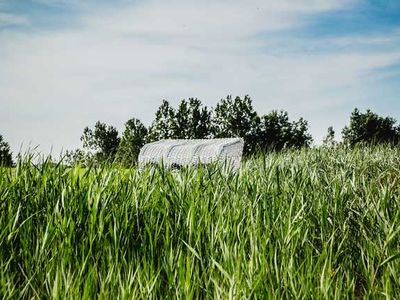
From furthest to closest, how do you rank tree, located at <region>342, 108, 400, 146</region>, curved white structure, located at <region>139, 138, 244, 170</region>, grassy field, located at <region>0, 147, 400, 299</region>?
tree, located at <region>342, 108, 400, 146</region>, curved white structure, located at <region>139, 138, 244, 170</region>, grassy field, located at <region>0, 147, 400, 299</region>

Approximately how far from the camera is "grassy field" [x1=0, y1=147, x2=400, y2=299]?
107 inches

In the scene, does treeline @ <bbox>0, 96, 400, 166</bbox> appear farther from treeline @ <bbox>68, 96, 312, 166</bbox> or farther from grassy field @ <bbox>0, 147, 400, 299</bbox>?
grassy field @ <bbox>0, 147, 400, 299</bbox>

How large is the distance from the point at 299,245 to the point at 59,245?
5.77ft

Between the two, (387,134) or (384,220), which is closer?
(384,220)

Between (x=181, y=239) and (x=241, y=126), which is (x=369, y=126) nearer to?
(x=241, y=126)

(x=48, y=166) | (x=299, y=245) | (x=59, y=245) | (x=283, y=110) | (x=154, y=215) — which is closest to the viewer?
(x=59, y=245)

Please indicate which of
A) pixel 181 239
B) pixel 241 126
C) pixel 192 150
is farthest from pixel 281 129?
pixel 181 239

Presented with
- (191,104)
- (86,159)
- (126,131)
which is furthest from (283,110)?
(86,159)

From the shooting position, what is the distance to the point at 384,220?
3.46 meters

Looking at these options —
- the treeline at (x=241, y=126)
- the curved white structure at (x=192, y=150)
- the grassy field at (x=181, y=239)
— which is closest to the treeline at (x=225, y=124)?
the treeline at (x=241, y=126)

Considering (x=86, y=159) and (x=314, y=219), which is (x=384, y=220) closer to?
(x=314, y=219)

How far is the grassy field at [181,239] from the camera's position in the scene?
2717 millimetres

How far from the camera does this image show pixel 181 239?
311 cm

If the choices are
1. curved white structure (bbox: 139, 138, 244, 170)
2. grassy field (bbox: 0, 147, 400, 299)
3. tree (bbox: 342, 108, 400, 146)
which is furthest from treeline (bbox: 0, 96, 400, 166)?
grassy field (bbox: 0, 147, 400, 299)
